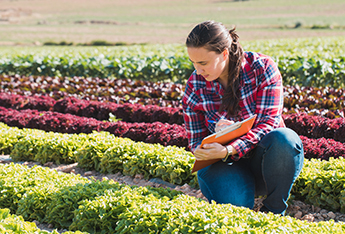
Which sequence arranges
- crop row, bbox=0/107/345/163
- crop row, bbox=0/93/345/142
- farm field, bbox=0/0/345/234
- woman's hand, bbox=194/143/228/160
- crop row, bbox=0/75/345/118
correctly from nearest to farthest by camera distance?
farm field, bbox=0/0/345/234, woman's hand, bbox=194/143/228/160, crop row, bbox=0/107/345/163, crop row, bbox=0/93/345/142, crop row, bbox=0/75/345/118

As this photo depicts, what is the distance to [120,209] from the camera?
9.51 feet

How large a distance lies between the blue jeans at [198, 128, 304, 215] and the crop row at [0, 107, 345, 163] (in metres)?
1.55

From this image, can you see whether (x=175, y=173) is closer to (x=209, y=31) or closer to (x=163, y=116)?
(x=209, y=31)

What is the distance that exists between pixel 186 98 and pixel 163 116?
3495mm

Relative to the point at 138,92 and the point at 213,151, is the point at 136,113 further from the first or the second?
the point at 213,151

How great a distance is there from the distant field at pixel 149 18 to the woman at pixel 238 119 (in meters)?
33.8

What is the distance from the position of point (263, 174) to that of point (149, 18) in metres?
62.2

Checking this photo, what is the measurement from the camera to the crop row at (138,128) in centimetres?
450

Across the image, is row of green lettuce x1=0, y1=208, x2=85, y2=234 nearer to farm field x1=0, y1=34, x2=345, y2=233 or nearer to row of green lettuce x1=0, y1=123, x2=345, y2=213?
farm field x1=0, y1=34, x2=345, y2=233

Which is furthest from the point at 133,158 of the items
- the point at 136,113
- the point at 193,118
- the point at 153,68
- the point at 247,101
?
the point at 153,68

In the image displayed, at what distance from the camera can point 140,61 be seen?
12.9 meters

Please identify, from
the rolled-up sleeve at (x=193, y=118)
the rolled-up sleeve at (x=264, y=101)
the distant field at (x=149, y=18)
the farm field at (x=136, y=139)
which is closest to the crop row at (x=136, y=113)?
the farm field at (x=136, y=139)

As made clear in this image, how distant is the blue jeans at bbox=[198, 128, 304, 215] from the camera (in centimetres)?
292

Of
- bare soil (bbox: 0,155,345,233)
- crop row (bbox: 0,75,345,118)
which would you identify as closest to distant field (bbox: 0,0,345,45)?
crop row (bbox: 0,75,345,118)
